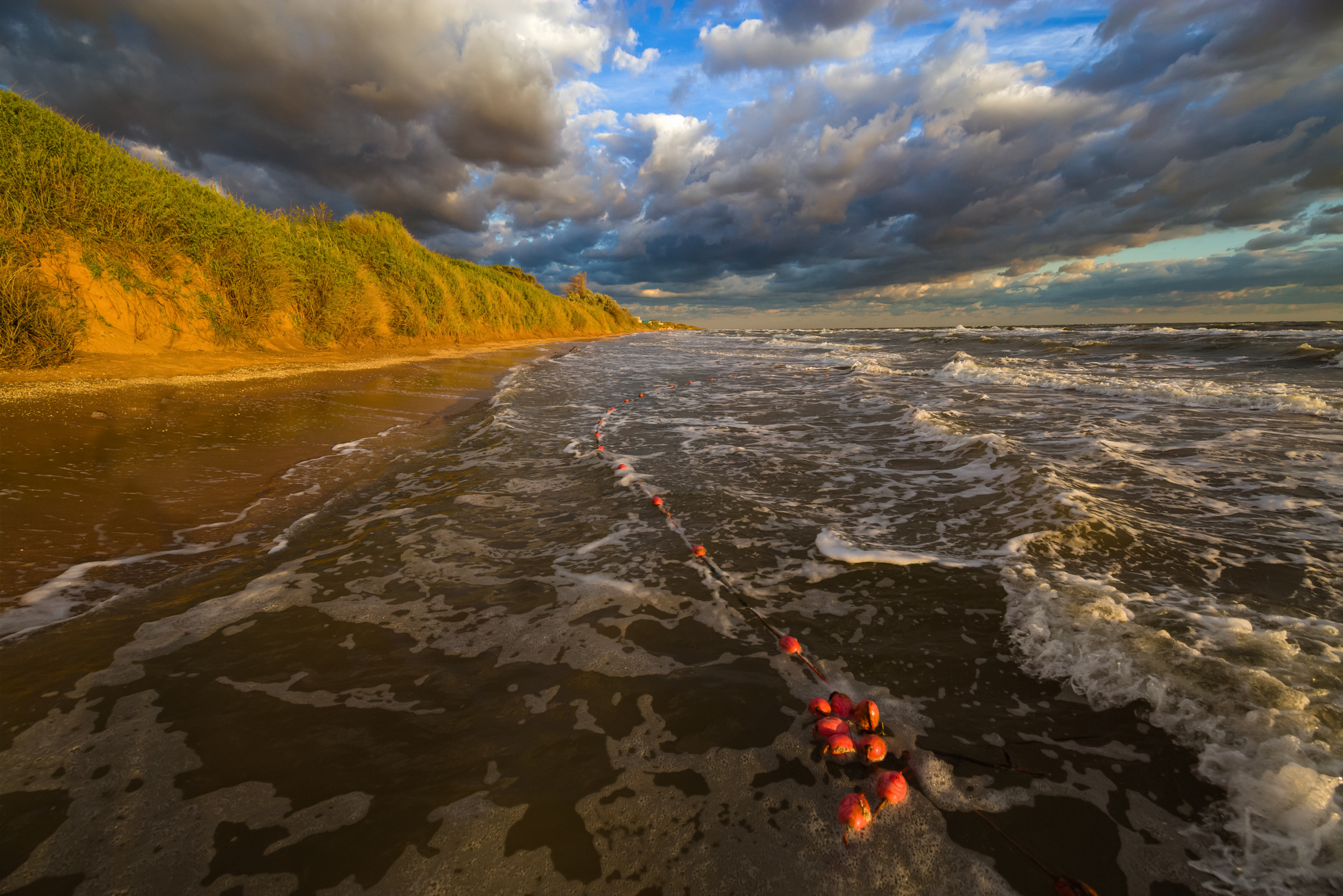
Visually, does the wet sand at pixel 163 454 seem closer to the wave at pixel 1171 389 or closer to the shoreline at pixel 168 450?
the shoreline at pixel 168 450

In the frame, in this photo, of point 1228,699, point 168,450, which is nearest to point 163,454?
point 168,450

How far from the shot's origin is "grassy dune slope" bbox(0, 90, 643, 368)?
915cm

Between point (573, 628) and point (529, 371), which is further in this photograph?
point (529, 371)

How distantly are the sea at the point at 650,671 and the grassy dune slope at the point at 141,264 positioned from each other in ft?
17.2

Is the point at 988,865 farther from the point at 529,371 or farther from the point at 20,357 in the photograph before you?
the point at 529,371

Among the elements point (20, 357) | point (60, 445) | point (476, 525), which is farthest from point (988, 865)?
point (20, 357)

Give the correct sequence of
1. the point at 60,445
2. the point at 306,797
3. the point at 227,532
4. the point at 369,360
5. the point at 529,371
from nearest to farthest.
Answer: the point at 306,797
the point at 227,532
the point at 60,445
the point at 369,360
the point at 529,371

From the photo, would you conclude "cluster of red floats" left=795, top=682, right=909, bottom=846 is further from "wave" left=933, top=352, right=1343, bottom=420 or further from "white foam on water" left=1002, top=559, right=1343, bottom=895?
"wave" left=933, top=352, right=1343, bottom=420

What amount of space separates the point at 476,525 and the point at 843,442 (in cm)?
566

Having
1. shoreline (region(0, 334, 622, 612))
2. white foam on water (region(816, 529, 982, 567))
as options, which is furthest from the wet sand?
white foam on water (region(816, 529, 982, 567))

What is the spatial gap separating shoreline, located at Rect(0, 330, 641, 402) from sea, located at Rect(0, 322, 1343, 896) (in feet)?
7.48

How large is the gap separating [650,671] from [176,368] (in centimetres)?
1348

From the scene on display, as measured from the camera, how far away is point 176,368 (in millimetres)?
10492

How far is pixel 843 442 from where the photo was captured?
25.4 feet
